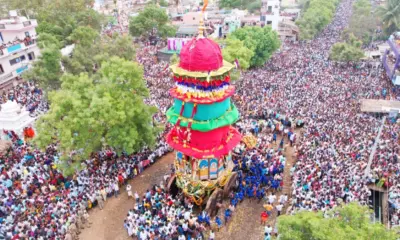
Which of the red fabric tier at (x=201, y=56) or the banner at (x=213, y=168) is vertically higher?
the red fabric tier at (x=201, y=56)

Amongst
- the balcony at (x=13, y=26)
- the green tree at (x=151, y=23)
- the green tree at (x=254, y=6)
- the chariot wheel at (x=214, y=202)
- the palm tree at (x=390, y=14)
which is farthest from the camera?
the green tree at (x=254, y=6)

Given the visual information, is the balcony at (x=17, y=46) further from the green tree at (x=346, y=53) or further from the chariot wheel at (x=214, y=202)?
the green tree at (x=346, y=53)

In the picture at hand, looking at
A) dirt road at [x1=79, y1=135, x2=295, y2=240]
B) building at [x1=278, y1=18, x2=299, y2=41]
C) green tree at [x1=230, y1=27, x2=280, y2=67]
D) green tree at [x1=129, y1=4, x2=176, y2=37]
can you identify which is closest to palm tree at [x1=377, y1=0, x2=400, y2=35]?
building at [x1=278, y1=18, x2=299, y2=41]

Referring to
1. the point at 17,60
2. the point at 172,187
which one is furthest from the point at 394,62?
the point at 17,60

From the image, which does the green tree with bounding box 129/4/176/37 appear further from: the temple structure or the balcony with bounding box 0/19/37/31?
the temple structure

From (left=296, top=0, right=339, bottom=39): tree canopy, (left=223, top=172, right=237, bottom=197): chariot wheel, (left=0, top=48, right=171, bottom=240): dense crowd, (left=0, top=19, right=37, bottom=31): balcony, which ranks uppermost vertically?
(left=0, top=19, right=37, bottom=31): balcony

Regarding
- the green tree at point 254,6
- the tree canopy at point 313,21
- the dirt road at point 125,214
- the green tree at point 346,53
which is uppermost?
the green tree at point 254,6

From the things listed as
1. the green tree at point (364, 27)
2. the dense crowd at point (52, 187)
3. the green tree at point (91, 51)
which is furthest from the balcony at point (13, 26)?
the green tree at point (364, 27)
